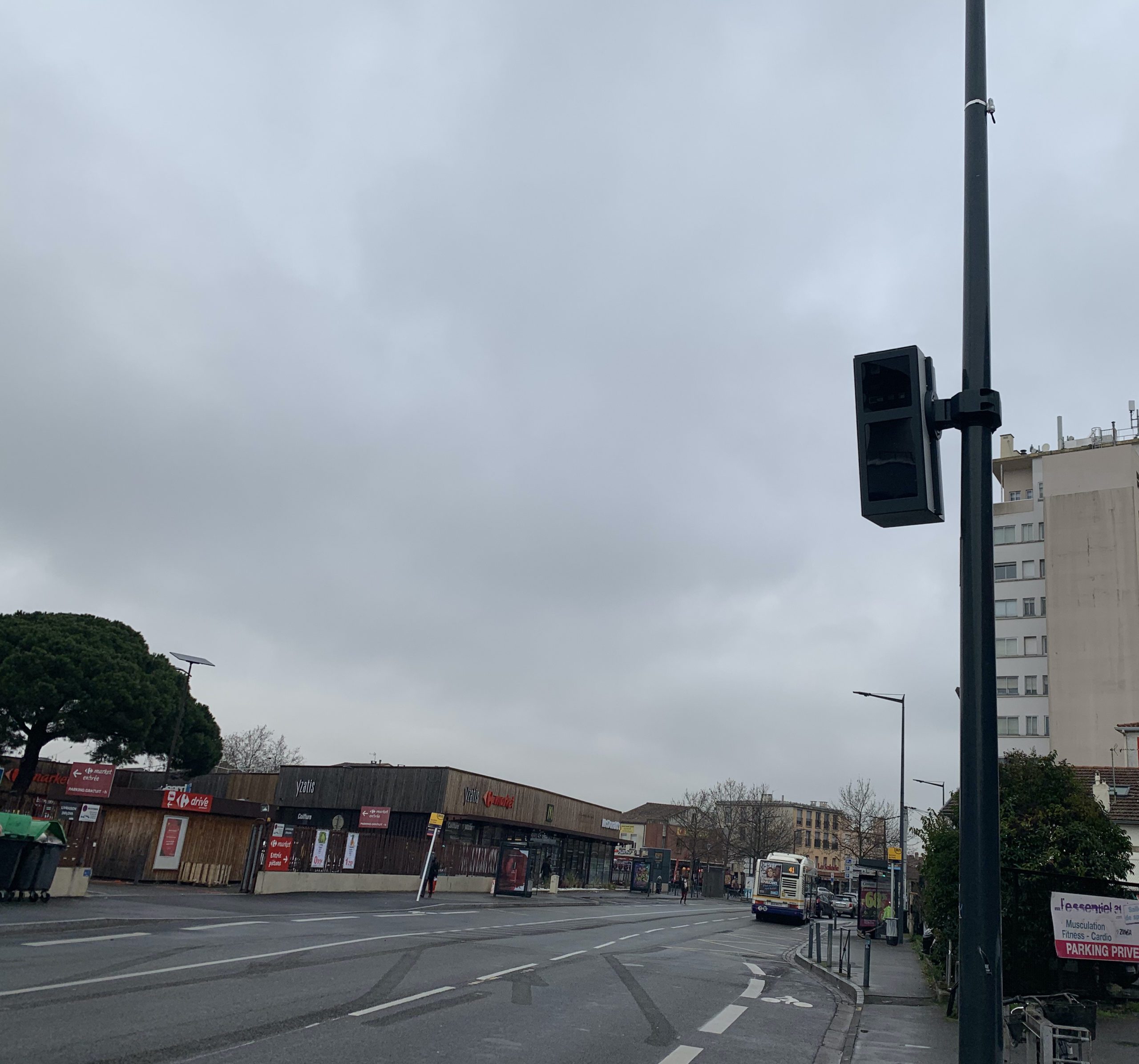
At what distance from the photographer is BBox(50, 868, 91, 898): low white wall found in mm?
21812

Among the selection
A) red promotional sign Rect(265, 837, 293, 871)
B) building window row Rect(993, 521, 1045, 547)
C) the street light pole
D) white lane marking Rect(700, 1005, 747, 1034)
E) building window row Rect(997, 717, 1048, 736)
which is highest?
building window row Rect(993, 521, 1045, 547)

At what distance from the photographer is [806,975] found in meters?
20.9

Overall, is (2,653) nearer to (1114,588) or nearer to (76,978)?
(76,978)

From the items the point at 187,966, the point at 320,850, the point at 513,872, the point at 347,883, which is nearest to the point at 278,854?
the point at 320,850

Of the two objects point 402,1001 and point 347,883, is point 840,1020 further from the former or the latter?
point 347,883

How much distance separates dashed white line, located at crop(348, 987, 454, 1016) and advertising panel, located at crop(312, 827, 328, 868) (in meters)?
23.0

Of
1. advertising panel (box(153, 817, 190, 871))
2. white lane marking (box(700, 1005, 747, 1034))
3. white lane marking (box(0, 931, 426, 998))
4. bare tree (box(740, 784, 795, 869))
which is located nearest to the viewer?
white lane marking (box(0, 931, 426, 998))

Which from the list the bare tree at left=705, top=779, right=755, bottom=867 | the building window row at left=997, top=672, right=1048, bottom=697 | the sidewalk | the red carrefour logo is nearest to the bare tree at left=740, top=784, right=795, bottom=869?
the bare tree at left=705, top=779, right=755, bottom=867

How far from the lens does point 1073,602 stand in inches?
2402

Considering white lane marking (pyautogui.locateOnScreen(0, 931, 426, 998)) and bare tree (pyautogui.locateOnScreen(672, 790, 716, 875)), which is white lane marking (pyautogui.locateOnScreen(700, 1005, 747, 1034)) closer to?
white lane marking (pyautogui.locateOnScreen(0, 931, 426, 998))

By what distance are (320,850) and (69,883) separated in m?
13.5

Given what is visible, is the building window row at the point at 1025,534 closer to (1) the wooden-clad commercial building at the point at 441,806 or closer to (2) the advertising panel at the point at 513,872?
(1) the wooden-clad commercial building at the point at 441,806

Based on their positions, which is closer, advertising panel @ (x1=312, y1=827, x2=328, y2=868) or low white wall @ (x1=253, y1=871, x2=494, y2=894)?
low white wall @ (x1=253, y1=871, x2=494, y2=894)

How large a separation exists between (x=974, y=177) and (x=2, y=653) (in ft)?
173
